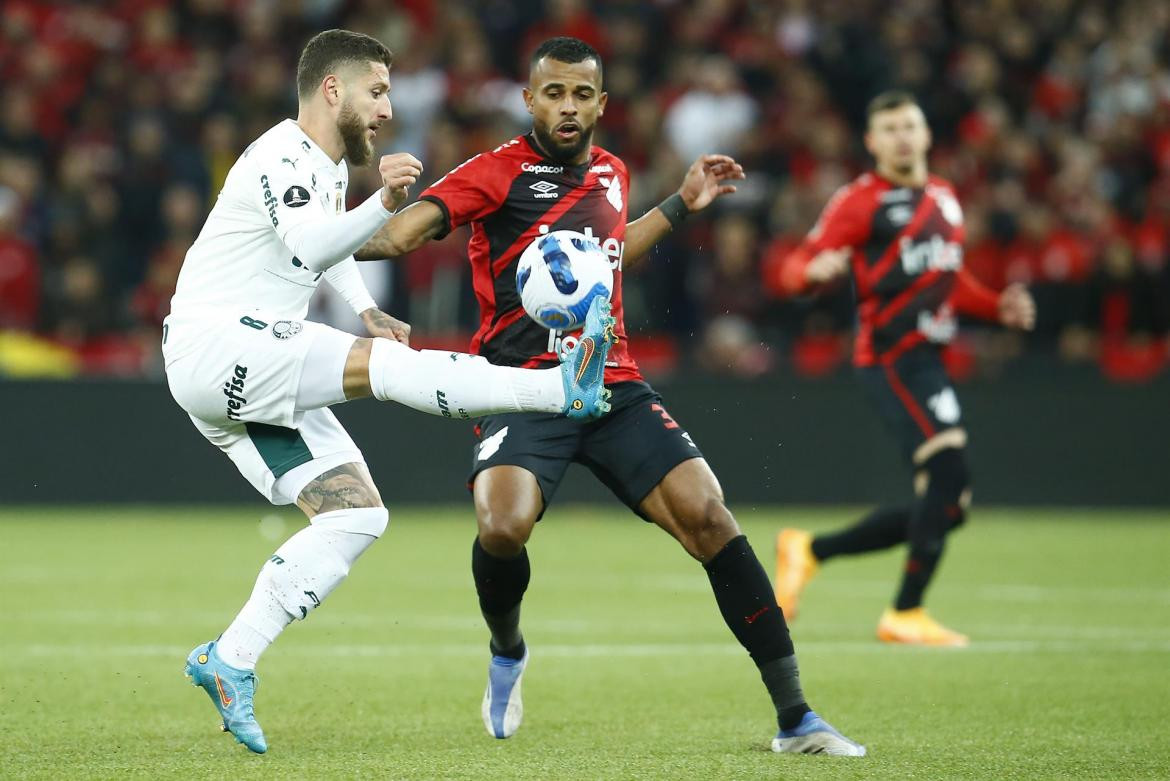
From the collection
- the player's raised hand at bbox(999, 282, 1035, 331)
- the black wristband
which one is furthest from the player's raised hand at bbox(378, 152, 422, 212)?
the player's raised hand at bbox(999, 282, 1035, 331)

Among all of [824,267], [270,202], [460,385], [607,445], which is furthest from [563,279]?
[824,267]

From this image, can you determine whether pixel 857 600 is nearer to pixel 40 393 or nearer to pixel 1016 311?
pixel 1016 311

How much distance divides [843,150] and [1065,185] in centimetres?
208

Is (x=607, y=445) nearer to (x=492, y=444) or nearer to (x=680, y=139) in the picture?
(x=492, y=444)

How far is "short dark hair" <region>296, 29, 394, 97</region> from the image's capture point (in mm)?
5562

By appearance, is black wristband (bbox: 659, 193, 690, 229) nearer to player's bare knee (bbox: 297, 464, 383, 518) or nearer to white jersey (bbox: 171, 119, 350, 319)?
white jersey (bbox: 171, 119, 350, 319)

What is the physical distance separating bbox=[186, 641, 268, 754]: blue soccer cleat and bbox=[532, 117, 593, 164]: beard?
2014 millimetres

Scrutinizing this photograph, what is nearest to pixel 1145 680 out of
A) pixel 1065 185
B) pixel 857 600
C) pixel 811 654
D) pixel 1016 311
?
pixel 811 654

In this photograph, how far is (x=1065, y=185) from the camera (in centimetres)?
1593

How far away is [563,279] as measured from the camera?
5445 mm

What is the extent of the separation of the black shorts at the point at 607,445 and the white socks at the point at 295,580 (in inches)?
18.7

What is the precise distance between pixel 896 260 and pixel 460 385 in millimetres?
3986

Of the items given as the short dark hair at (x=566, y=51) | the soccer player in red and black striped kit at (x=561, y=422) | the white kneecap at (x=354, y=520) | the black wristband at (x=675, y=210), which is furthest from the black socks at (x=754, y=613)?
the short dark hair at (x=566, y=51)

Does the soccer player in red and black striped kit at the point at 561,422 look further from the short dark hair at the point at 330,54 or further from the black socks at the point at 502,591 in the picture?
the short dark hair at the point at 330,54
